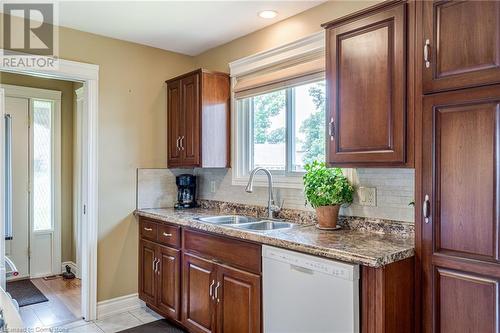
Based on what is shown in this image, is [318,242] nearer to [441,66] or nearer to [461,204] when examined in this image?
[461,204]

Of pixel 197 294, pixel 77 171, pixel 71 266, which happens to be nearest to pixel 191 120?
pixel 197 294

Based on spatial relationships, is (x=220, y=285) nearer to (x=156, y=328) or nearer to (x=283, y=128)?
(x=156, y=328)

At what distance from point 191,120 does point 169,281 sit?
141 centimetres

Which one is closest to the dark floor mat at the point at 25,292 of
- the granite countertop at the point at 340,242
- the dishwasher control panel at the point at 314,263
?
the granite countertop at the point at 340,242

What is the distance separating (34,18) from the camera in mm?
2961

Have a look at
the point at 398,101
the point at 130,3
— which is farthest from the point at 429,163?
the point at 130,3

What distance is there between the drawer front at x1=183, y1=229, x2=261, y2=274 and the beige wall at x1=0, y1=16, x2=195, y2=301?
93cm

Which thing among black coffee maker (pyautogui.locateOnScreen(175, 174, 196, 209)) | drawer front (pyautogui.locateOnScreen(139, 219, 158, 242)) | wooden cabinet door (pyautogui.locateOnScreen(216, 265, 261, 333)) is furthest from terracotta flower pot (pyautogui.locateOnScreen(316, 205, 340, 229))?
black coffee maker (pyautogui.locateOnScreen(175, 174, 196, 209))

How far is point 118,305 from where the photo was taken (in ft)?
11.4

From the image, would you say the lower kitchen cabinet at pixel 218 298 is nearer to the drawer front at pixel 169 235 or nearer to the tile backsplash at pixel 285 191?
the drawer front at pixel 169 235

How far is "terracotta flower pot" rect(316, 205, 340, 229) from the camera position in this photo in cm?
239

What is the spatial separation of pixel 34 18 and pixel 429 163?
119 inches

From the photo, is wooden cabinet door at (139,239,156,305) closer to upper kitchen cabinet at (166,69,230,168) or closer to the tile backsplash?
the tile backsplash

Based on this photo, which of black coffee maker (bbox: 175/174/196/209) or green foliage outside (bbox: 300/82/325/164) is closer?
green foliage outside (bbox: 300/82/325/164)
